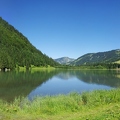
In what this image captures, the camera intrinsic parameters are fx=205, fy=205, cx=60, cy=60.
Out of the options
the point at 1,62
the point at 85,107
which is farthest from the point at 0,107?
the point at 1,62

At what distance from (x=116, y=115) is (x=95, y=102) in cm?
793

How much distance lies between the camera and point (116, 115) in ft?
55.1

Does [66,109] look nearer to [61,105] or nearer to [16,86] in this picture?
[61,105]

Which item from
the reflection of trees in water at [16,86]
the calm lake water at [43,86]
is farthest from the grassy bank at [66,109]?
the reflection of trees in water at [16,86]

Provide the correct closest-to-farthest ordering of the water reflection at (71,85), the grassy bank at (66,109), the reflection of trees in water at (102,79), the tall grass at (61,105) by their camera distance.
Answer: the grassy bank at (66,109), the tall grass at (61,105), the water reflection at (71,85), the reflection of trees in water at (102,79)

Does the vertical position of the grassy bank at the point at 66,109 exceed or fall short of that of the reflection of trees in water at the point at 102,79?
it exceeds it

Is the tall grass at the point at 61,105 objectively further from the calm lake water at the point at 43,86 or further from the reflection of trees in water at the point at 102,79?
the reflection of trees in water at the point at 102,79

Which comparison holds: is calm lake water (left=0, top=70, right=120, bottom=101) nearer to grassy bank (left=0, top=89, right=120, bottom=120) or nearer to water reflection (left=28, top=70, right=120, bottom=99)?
water reflection (left=28, top=70, right=120, bottom=99)

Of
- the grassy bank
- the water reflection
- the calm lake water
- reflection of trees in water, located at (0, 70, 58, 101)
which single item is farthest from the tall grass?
the water reflection

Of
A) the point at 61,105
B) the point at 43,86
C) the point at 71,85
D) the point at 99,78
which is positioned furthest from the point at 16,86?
the point at 99,78

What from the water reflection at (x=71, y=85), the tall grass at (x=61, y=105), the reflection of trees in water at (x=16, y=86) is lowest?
the water reflection at (x=71, y=85)

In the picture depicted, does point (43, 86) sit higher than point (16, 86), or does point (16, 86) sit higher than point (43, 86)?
point (16, 86)

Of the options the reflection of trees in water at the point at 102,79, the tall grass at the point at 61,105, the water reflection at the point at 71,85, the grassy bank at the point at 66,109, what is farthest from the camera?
the reflection of trees in water at the point at 102,79

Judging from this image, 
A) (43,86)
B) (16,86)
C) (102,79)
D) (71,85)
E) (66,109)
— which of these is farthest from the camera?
(102,79)
